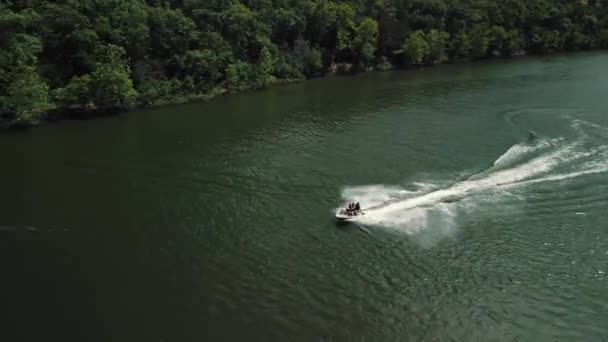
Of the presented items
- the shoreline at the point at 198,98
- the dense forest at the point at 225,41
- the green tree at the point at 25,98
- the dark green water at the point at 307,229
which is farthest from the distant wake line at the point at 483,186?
the dense forest at the point at 225,41

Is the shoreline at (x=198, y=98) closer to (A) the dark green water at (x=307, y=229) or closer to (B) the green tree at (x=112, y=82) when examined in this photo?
(B) the green tree at (x=112, y=82)

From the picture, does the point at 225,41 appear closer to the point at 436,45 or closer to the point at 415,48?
the point at 415,48

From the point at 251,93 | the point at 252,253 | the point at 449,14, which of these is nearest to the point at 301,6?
the point at 251,93

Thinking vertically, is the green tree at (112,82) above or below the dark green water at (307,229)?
above

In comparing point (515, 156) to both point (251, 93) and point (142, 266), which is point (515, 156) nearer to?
point (142, 266)

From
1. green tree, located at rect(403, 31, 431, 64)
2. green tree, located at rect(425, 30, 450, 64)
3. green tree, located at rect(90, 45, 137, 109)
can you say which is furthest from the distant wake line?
green tree, located at rect(425, 30, 450, 64)
